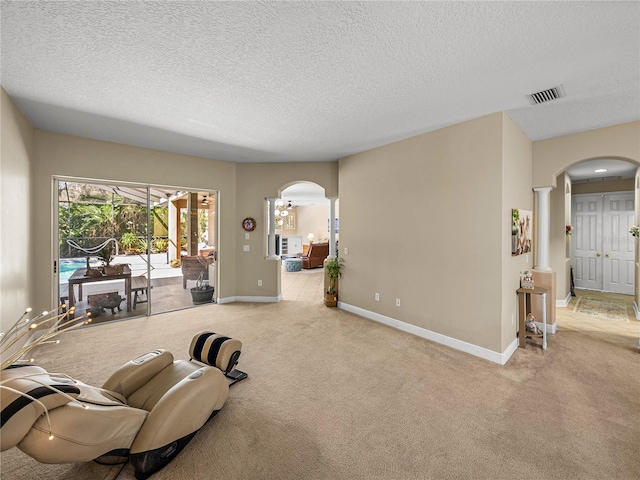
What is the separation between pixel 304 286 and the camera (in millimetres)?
7664

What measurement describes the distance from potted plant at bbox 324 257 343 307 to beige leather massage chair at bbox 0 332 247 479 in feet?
9.72

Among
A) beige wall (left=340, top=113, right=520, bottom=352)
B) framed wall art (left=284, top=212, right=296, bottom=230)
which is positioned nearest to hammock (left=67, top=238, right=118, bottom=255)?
beige wall (left=340, top=113, right=520, bottom=352)

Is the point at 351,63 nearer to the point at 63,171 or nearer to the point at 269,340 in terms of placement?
the point at 269,340

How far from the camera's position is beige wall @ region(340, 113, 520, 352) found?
339cm

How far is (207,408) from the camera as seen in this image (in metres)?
2.11

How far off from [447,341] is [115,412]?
→ 354 centimetres

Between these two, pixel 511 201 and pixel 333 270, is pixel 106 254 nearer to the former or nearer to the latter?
pixel 333 270

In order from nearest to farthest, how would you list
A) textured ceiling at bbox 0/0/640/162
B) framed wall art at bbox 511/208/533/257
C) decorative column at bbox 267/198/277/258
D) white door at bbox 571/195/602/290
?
textured ceiling at bbox 0/0/640/162
framed wall art at bbox 511/208/533/257
decorative column at bbox 267/198/277/258
white door at bbox 571/195/602/290

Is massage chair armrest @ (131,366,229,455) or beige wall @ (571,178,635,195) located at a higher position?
beige wall @ (571,178,635,195)

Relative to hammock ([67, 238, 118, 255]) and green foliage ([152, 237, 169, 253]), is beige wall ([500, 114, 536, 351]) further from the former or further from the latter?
hammock ([67, 238, 118, 255])

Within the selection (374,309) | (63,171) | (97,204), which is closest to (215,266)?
(97,204)

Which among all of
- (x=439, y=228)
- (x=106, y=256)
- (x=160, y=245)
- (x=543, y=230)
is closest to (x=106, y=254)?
(x=106, y=256)

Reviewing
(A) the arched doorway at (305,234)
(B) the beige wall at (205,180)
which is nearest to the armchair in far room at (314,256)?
(A) the arched doorway at (305,234)

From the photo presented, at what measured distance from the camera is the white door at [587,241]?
6711 millimetres
